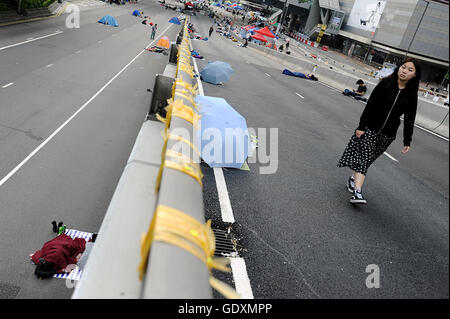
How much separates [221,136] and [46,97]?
25.8 ft

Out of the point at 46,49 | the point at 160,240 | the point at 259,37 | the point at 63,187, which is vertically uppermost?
the point at 160,240

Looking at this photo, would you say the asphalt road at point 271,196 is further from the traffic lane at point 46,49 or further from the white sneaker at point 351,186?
the traffic lane at point 46,49

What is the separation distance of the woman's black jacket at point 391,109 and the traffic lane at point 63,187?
434cm

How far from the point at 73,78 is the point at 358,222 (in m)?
12.9

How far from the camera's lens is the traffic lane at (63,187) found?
4.48m

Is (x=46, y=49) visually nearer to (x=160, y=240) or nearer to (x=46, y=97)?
(x=46, y=97)

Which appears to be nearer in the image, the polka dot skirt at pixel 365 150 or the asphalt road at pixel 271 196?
the asphalt road at pixel 271 196

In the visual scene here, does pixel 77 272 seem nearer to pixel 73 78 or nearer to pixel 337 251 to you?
pixel 337 251

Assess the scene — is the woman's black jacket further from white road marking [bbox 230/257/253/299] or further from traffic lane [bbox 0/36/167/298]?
traffic lane [bbox 0/36/167/298]

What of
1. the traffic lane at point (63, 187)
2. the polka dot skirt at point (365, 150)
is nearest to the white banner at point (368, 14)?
the polka dot skirt at point (365, 150)

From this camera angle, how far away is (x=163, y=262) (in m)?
1.89

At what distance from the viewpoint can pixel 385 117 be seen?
4113 millimetres

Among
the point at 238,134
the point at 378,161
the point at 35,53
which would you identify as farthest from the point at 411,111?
the point at 35,53

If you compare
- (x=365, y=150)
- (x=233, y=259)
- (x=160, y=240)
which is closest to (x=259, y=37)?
(x=365, y=150)
